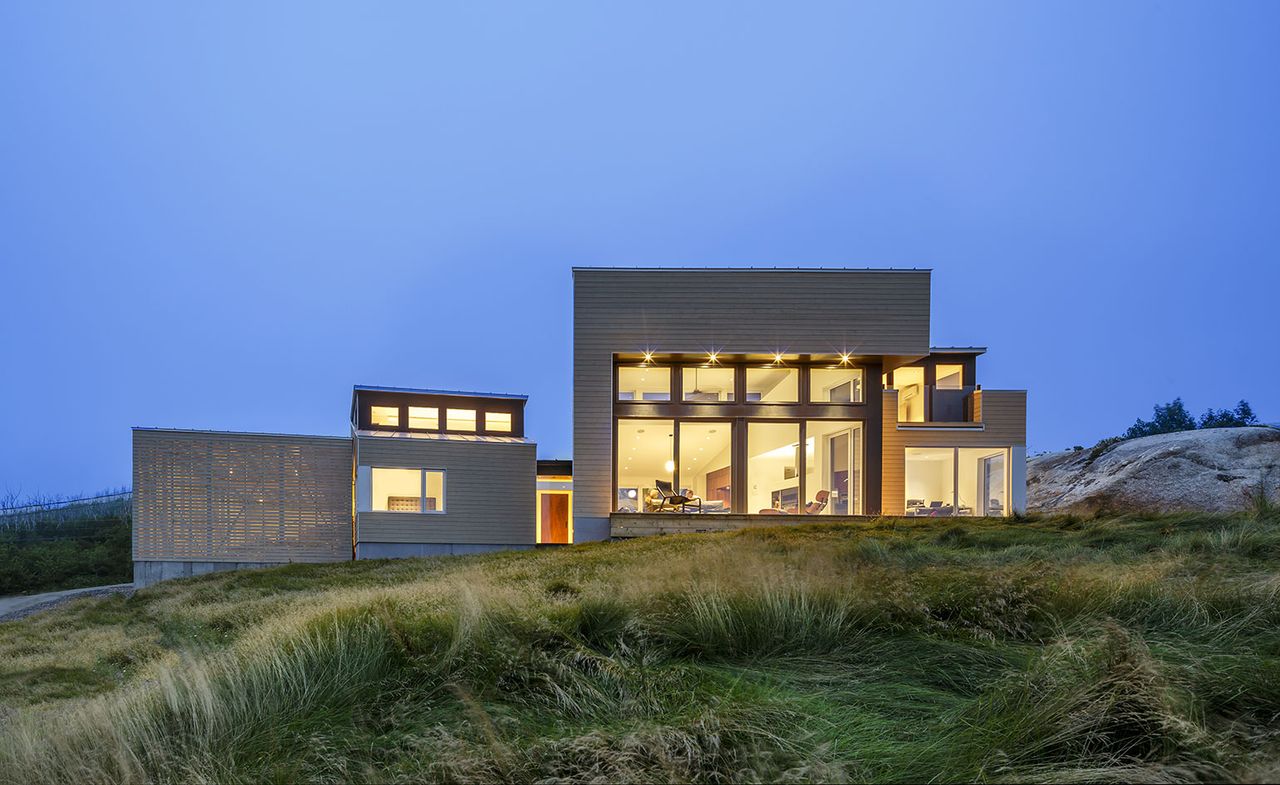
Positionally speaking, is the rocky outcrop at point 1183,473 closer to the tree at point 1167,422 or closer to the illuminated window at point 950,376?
the illuminated window at point 950,376

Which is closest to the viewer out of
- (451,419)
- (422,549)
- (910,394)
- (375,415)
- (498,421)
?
(422,549)

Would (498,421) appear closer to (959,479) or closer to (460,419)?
(460,419)

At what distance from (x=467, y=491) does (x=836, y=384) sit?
8.21m

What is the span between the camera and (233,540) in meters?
15.2

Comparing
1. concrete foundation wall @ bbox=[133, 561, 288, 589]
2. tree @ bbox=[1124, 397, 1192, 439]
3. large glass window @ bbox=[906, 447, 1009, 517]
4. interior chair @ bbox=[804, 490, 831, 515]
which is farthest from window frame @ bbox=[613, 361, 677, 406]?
tree @ bbox=[1124, 397, 1192, 439]

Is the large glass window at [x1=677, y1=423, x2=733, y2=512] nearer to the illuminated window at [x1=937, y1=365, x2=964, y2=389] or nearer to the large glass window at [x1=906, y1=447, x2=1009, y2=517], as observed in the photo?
the large glass window at [x1=906, y1=447, x2=1009, y2=517]

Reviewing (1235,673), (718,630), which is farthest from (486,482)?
(1235,673)

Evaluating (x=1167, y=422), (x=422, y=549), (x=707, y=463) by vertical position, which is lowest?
(x=422, y=549)

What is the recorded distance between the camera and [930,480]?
15.4 metres

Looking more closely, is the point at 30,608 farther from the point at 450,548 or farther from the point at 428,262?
the point at 428,262

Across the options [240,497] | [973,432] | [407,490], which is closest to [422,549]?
[407,490]

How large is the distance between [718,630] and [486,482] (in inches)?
515

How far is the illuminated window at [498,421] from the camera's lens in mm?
17969

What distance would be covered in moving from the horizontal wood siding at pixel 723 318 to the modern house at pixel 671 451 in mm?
30
